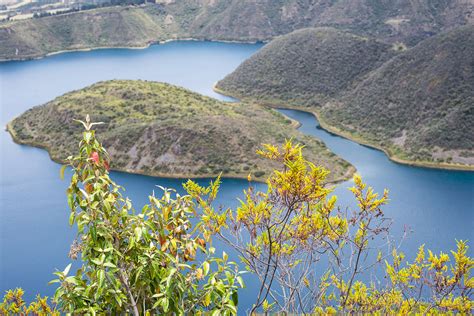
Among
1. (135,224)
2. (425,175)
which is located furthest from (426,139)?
(135,224)

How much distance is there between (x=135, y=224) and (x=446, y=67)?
81353 mm

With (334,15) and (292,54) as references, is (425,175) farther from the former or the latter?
(334,15)

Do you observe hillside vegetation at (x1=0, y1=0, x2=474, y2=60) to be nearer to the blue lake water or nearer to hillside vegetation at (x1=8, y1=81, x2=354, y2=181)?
the blue lake water

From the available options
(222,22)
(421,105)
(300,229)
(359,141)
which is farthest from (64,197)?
(222,22)

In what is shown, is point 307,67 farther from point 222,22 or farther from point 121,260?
point 121,260

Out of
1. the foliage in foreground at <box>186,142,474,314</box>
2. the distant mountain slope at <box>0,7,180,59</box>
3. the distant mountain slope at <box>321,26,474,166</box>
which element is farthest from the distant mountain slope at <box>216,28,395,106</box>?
the foliage in foreground at <box>186,142,474,314</box>

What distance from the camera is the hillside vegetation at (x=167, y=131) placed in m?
70.1

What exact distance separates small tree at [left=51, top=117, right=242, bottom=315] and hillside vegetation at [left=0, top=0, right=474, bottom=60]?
13230 centimetres

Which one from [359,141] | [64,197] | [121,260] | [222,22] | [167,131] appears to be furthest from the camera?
[222,22]

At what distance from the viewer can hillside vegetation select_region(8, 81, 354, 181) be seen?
70125mm

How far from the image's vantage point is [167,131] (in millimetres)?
75188

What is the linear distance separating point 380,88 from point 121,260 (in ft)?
276

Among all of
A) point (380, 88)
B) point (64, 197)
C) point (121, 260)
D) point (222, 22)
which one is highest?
point (121, 260)

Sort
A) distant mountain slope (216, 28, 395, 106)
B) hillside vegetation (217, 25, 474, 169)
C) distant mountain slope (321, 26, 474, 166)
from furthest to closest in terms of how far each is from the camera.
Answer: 1. distant mountain slope (216, 28, 395, 106)
2. hillside vegetation (217, 25, 474, 169)
3. distant mountain slope (321, 26, 474, 166)
